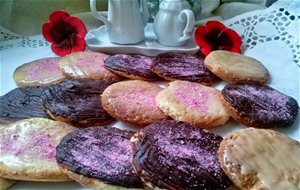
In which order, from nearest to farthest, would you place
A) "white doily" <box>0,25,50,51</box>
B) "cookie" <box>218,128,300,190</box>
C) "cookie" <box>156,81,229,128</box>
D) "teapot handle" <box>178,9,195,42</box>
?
"cookie" <box>218,128,300,190</box> < "cookie" <box>156,81,229,128</box> < "teapot handle" <box>178,9,195,42</box> < "white doily" <box>0,25,50,51</box>

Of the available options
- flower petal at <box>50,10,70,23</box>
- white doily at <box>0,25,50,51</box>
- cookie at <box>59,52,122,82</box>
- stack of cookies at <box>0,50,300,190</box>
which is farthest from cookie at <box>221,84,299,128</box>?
white doily at <box>0,25,50,51</box>

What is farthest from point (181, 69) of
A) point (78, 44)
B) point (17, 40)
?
point (17, 40)

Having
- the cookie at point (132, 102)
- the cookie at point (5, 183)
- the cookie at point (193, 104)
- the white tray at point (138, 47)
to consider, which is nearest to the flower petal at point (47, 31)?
the white tray at point (138, 47)

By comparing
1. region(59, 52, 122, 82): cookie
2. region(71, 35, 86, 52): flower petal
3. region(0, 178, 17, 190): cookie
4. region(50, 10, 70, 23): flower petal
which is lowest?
region(0, 178, 17, 190): cookie

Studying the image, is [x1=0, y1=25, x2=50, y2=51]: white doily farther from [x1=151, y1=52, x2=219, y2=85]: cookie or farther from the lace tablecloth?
[x1=151, y1=52, x2=219, y2=85]: cookie

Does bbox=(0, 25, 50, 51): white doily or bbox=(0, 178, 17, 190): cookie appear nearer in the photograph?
bbox=(0, 178, 17, 190): cookie

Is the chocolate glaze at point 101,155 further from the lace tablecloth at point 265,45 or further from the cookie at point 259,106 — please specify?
the lace tablecloth at point 265,45
